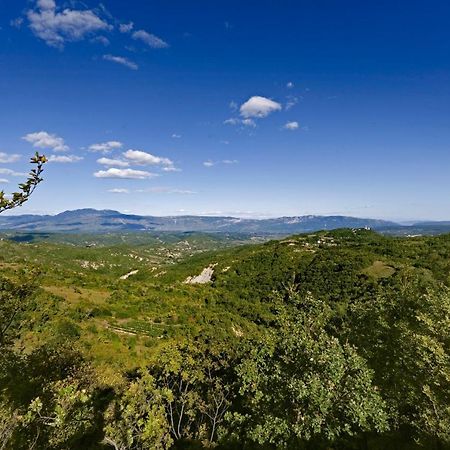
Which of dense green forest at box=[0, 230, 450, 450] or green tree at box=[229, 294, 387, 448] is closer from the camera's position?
green tree at box=[229, 294, 387, 448]

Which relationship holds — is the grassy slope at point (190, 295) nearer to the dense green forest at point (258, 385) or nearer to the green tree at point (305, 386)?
the dense green forest at point (258, 385)

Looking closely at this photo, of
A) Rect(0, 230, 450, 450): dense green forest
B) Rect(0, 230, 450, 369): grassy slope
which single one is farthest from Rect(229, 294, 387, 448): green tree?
Rect(0, 230, 450, 369): grassy slope

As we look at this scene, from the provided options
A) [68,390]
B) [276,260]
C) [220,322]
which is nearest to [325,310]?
[68,390]

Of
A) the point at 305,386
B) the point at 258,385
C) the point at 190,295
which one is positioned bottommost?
the point at 190,295

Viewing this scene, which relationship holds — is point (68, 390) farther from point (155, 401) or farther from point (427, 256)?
point (427, 256)

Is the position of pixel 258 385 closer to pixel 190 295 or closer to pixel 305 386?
pixel 305 386

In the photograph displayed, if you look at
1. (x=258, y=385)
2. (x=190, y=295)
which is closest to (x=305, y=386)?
(x=258, y=385)

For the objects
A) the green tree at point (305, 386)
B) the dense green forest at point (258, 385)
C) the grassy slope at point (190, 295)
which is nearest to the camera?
the green tree at point (305, 386)

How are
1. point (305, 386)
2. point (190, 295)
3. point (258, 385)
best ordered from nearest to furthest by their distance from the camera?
point (305, 386), point (258, 385), point (190, 295)

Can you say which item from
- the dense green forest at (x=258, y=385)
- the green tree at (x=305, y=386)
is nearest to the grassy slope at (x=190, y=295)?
the dense green forest at (x=258, y=385)

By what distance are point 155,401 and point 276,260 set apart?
469ft

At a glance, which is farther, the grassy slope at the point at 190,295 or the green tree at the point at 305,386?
the grassy slope at the point at 190,295

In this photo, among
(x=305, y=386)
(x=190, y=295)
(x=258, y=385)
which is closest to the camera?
(x=305, y=386)

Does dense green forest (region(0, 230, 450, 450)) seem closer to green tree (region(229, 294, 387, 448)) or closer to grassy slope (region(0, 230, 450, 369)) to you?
green tree (region(229, 294, 387, 448))
